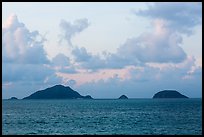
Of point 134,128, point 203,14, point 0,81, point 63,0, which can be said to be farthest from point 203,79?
point 134,128

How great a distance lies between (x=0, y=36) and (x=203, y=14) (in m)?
1.36

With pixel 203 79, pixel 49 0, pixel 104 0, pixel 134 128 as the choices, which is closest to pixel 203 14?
pixel 203 79

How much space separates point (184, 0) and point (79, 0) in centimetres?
68

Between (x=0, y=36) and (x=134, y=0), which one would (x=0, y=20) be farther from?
(x=134, y=0)

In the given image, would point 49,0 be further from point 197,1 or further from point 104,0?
point 197,1

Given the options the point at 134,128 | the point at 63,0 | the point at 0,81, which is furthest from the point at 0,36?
the point at 134,128

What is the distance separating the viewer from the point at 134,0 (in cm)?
232

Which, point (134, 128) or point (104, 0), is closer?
point (104, 0)

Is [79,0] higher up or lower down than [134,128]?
higher up

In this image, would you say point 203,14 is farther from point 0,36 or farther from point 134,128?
point 134,128

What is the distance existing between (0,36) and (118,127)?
88.8 ft

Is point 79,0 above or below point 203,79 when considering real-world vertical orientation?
above

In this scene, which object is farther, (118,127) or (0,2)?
(118,127)

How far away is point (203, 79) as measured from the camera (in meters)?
2.34
